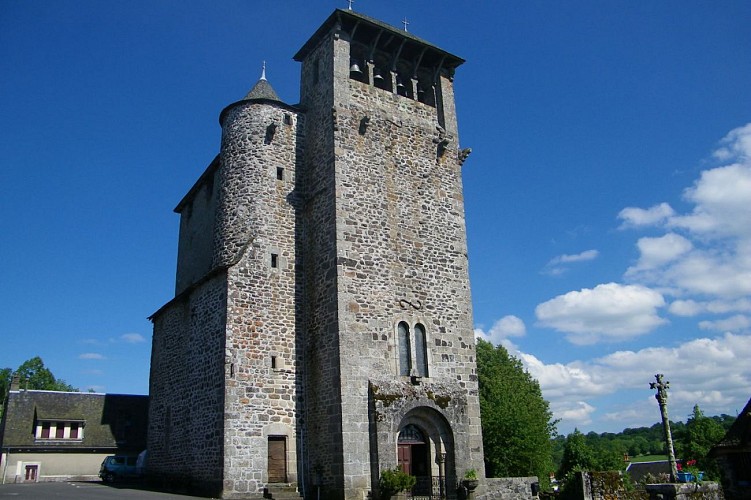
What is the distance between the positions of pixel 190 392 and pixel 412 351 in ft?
26.9

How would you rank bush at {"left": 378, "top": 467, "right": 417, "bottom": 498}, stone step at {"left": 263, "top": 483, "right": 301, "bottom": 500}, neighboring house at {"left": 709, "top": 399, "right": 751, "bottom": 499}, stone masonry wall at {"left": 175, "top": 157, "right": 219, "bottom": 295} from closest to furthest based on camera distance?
bush at {"left": 378, "top": 467, "right": 417, "bottom": 498} < stone step at {"left": 263, "top": 483, "right": 301, "bottom": 500} < neighboring house at {"left": 709, "top": 399, "right": 751, "bottom": 499} < stone masonry wall at {"left": 175, "top": 157, "right": 219, "bottom": 295}

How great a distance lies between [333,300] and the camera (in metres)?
19.4

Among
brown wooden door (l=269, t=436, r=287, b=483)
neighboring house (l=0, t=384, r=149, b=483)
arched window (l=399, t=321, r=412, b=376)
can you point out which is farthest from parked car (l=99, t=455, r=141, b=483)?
arched window (l=399, t=321, r=412, b=376)

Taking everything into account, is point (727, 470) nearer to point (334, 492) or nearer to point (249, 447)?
point (334, 492)

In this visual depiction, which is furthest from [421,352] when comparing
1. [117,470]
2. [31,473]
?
[31,473]

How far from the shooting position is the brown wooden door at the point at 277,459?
→ 1861 cm

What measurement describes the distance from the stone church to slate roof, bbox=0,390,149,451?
364 inches

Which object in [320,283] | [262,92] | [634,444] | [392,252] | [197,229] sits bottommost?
[634,444]

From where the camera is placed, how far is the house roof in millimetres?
24359

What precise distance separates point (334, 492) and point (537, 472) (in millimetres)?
20742

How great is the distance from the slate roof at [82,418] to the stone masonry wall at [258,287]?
16812 millimetres

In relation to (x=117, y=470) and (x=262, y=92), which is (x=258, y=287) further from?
(x=117, y=470)

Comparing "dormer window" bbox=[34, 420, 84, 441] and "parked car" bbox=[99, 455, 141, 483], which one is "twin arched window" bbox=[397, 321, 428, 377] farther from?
"dormer window" bbox=[34, 420, 84, 441]

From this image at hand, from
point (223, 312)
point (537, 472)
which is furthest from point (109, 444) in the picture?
point (537, 472)
